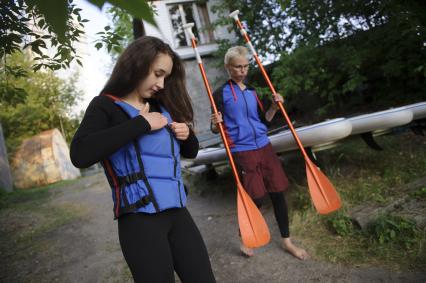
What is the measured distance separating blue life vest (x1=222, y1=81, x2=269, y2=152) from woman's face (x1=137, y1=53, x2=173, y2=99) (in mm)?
1228

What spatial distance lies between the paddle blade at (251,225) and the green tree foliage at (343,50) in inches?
115

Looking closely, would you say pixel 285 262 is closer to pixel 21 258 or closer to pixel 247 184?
pixel 247 184

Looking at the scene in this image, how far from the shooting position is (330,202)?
2535 mm

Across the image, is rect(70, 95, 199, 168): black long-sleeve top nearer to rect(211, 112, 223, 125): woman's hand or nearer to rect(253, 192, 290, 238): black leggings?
rect(211, 112, 223, 125): woman's hand

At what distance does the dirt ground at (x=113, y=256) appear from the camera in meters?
2.29

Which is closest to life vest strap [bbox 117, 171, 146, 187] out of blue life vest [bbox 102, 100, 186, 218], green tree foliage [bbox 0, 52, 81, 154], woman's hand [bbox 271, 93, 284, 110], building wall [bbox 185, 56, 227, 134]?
A: blue life vest [bbox 102, 100, 186, 218]

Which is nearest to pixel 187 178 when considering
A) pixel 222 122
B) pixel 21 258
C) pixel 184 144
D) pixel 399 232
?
pixel 21 258

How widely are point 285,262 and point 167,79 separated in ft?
5.49

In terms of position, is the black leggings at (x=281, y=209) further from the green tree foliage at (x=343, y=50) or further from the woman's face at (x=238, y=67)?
the green tree foliage at (x=343, y=50)

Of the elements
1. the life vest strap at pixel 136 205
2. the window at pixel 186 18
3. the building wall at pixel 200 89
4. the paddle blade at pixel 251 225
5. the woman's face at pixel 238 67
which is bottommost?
the paddle blade at pixel 251 225

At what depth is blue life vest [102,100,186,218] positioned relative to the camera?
124 cm

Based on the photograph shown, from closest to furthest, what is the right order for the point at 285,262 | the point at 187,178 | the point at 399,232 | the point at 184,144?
the point at 184,144 < the point at 399,232 < the point at 285,262 < the point at 187,178

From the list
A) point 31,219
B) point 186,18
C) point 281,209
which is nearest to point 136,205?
point 281,209

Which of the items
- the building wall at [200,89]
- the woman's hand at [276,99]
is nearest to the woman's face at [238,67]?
the woman's hand at [276,99]
